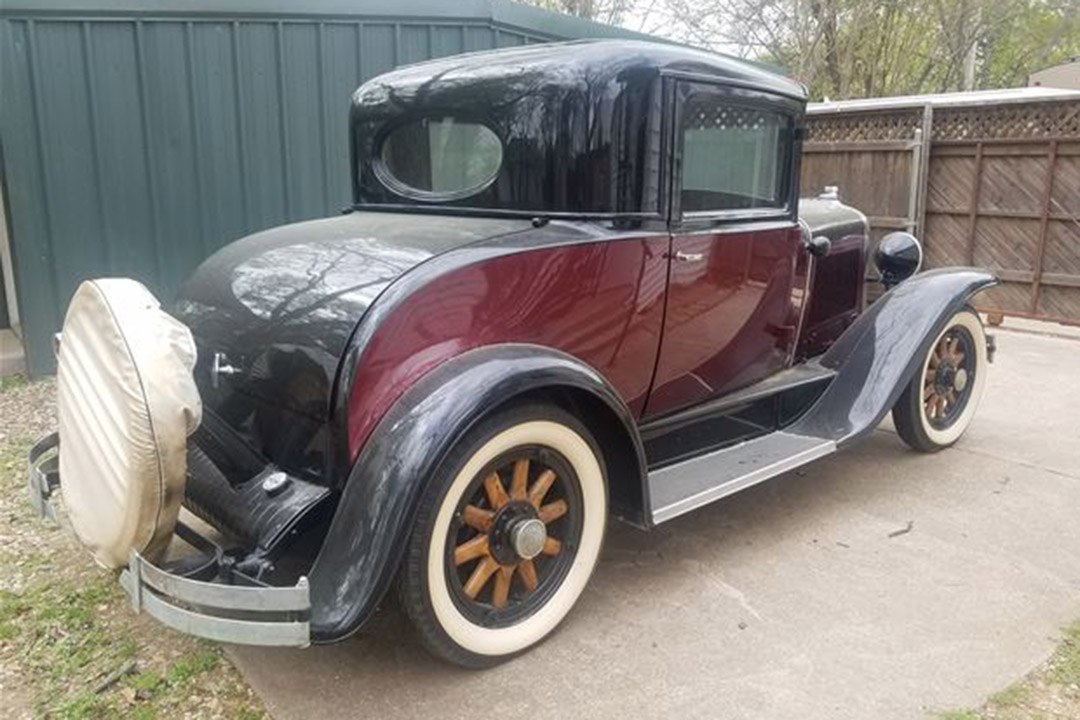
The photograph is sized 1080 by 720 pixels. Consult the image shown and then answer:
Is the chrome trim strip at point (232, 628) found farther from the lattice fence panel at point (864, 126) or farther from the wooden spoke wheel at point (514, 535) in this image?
the lattice fence panel at point (864, 126)

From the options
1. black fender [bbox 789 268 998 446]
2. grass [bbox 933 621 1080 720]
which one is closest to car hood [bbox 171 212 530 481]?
black fender [bbox 789 268 998 446]

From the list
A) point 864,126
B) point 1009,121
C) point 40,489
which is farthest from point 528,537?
point 864,126

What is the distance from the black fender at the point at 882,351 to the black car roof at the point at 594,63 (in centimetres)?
127

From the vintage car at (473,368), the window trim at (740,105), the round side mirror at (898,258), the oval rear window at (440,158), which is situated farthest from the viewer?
the round side mirror at (898,258)

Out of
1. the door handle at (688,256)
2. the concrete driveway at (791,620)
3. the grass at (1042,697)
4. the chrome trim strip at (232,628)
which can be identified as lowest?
the concrete driveway at (791,620)

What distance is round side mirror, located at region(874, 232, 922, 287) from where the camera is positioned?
4562mm

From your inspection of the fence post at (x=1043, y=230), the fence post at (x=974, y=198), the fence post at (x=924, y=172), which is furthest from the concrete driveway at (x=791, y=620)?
the fence post at (x=924, y=172)

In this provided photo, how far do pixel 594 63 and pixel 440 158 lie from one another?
29.2 inches

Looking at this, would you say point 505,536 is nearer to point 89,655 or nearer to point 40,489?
point 89,655

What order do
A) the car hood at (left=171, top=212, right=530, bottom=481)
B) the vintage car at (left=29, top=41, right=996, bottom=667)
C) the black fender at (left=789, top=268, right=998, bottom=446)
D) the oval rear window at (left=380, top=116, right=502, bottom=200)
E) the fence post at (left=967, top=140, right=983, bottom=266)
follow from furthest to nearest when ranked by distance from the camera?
the fence post at (left=967, top=140, right=983, bottom=266) → the black fender at (left=789, top=268, right=998, bottom=446) → the oval rear window at (left=380, top=116, right=502, bottom=200) → the car hood at (left=171, top=212, right=530, bottom=481) → the vintage car at (left=29, top=41, right=996, bottom=667)

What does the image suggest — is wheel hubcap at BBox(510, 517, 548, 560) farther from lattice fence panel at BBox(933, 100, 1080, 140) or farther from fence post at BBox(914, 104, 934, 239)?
fence post at BBox(914, 104, 934, 239)

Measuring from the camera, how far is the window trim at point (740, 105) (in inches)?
117

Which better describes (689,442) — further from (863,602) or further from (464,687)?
(464,687)

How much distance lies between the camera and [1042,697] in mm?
2326
